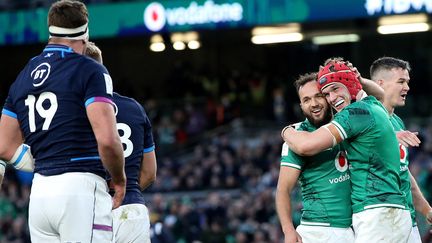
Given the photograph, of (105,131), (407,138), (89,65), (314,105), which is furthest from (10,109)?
(407,138)

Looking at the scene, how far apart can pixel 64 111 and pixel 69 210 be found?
518mm

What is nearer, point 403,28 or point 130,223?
point 130,223

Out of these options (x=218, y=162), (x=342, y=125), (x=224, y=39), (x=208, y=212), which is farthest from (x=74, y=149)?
(x=224, y=39)

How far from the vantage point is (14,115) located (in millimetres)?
5758

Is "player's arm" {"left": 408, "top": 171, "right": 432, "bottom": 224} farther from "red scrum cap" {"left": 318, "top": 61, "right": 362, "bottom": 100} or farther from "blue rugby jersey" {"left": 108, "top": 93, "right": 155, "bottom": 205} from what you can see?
"blue rugby jersey" {"left": 108, "top": 93, "right": 155, "bottom": 205}

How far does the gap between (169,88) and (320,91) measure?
2199cm

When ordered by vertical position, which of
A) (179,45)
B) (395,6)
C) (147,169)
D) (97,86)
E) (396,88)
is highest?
(97,86)

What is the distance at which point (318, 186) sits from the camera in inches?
259

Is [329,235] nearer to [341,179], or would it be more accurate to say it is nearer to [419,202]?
[341,179]

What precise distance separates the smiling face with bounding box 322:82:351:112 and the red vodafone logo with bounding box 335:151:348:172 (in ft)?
1.04

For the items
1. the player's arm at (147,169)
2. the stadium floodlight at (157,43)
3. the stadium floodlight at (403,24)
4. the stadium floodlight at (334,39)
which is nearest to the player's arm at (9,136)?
the player's arm at (147,169)

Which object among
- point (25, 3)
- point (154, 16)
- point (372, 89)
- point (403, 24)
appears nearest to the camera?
point (372, 89)

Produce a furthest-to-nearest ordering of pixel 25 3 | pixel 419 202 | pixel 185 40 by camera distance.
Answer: pixel 185 40 → pixel 25 3 → pixel 419 202

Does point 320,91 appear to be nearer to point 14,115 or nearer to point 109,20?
point 14,115
